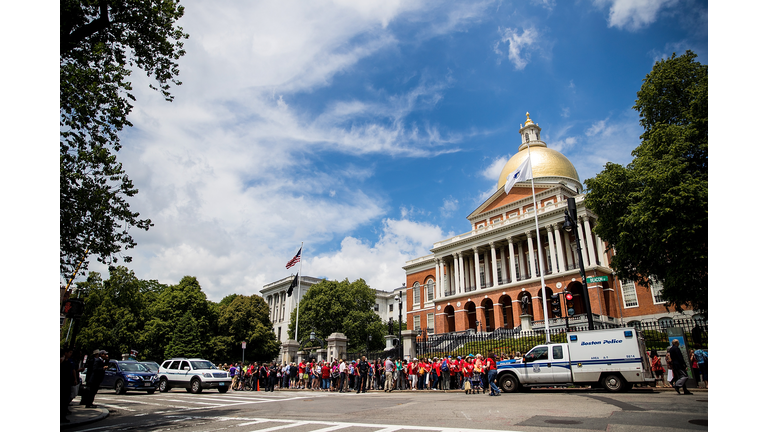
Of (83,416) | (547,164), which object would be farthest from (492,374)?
(547,164)

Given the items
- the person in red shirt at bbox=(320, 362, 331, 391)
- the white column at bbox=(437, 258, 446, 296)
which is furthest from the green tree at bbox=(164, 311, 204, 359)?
the white column at bbox=(437, 258, 446, 296)

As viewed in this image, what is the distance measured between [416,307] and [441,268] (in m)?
8.21

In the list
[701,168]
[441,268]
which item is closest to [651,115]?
[701,168]

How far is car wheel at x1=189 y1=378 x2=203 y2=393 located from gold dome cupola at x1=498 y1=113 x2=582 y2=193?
41.6m

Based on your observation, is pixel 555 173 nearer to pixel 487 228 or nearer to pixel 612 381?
pixel 487 228

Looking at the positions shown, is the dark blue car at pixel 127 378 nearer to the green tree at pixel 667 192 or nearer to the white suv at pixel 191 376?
the white suv at pixel 191 376

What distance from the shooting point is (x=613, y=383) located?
1428cm

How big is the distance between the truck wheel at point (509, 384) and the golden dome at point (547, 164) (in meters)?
39.2

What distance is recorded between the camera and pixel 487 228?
4866 cm

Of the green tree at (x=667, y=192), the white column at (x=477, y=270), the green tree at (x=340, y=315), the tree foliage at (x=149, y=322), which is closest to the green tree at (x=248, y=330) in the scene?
the tree foliage at (x=149, y=322)

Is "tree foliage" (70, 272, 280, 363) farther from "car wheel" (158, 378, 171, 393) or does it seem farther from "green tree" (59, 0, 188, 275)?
"green tree" (59, 0, 188, 275)

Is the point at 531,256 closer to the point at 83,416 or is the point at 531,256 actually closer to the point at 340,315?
the point at 340,315

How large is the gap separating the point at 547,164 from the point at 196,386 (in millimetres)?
46110

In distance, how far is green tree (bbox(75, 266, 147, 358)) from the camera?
1687 inches
